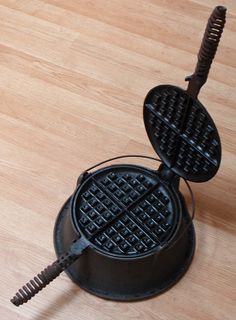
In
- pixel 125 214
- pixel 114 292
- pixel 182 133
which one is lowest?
pixel 114 292

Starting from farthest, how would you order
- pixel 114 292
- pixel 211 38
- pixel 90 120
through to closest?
pixel 90 120
pixel 114 292
pixel 211 38

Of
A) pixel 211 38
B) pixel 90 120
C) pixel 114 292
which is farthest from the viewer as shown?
pixel 90 120

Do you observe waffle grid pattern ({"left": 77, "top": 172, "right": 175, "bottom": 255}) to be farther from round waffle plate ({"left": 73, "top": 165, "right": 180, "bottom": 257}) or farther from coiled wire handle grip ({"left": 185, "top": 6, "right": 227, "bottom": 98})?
coiled wire handle grip ({"left": 185, "top": 6, "right": 227, "bottom": 98})

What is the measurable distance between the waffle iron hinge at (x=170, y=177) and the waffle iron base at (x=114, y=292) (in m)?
0.04

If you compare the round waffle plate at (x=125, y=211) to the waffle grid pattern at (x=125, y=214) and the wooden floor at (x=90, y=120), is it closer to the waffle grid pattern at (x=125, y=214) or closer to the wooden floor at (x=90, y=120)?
the waffle grid pattern at (x=125, y=214)

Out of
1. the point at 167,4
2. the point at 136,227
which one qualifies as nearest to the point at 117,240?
the point at 136,227

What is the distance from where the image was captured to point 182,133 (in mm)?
1032

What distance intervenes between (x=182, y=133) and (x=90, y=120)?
35cm

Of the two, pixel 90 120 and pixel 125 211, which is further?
pixel 90 120

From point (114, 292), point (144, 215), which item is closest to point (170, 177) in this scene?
point (144, 215)

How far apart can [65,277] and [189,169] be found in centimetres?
33

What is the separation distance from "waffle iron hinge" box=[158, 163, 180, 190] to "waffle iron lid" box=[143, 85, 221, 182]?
1 cm

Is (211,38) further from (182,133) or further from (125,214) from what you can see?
(125,214)

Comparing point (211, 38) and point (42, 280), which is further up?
point (211, 38)
